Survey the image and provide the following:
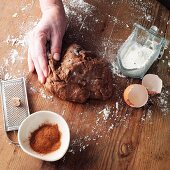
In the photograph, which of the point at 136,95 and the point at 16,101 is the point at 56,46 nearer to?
the point at 16,101

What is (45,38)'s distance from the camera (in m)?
1.41

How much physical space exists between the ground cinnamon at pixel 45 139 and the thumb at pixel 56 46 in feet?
0.93

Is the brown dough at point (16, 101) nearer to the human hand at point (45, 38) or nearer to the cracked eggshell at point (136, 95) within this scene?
the human hand at point (45, 38)

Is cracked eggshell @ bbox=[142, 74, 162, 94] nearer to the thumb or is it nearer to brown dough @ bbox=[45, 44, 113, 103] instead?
brown dough @ bbox=[45, 44, 113, 103]

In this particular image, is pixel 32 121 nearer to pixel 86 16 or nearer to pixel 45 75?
pixel 45 75

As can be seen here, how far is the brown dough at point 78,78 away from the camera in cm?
135

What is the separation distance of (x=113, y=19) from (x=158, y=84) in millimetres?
377

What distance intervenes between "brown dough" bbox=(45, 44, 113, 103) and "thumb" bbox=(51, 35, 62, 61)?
0.02 meters

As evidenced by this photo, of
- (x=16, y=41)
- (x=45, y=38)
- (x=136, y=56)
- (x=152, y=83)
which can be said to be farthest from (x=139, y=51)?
(x=16, y=41)

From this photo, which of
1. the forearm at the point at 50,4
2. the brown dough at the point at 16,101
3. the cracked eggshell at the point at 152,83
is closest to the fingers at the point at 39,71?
the brown dough at the point at 16,101

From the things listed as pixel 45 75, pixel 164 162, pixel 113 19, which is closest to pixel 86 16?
pixel 113 19

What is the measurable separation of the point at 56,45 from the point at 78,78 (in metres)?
0.17

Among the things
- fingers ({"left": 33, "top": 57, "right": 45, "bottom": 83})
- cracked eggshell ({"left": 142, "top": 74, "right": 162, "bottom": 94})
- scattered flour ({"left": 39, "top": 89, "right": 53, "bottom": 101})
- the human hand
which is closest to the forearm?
the human hand

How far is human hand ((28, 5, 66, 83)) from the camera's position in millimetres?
1382
